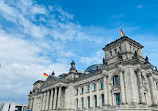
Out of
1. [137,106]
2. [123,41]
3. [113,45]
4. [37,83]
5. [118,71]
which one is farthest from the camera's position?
[37,83]

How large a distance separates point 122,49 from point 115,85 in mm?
10598

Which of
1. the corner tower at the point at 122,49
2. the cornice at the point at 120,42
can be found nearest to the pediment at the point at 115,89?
the corner tower at the point at 122,49

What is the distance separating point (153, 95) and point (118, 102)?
29.0ft

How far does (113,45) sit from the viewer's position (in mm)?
46969

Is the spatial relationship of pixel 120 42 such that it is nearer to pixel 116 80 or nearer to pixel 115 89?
pixel 116 80

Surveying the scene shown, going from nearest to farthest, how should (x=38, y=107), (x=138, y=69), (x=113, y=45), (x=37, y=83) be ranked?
(x=138, y=69), (x=113, y=45), (x=38, y=107), (x=37, y=83)

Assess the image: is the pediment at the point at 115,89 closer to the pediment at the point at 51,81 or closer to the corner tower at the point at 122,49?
the corner tower at the point at 122,49

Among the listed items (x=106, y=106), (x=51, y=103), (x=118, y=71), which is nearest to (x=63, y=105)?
(x=51, y=103)

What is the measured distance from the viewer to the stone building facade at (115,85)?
121ft

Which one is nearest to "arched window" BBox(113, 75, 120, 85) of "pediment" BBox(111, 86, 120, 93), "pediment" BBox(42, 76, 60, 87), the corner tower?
"pediment" BBox(111, 86, 120, 93)

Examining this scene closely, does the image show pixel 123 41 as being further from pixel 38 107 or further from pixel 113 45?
pixel 38 107

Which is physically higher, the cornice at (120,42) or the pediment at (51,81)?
the cornice at (120,42)

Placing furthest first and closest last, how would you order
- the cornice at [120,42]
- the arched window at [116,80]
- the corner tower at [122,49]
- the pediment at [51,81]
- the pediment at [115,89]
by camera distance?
the pediment at [51,81] → the cornice at [120,42] → the corner tower at [122,49] → the arched window at [116,80] → the pediment at [115,89]

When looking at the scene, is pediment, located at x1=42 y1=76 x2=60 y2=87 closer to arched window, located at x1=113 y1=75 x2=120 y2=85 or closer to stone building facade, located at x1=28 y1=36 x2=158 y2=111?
stone building facade, located at x1=28 y1=36 x2=158 y2=111
